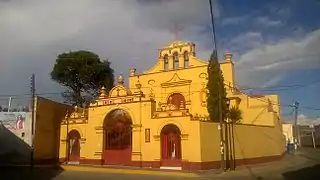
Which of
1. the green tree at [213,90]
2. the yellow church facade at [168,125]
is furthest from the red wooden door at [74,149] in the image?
the green tree at [213,90]

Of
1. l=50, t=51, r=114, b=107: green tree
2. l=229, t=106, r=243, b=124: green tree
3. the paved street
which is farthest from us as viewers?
l=50, t=51, r=114, b=107: green tree

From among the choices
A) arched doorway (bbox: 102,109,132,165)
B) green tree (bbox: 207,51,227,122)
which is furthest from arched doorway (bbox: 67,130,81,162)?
green tree (bbox: 207,51,227,122)

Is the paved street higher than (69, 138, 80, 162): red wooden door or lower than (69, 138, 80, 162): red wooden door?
lower

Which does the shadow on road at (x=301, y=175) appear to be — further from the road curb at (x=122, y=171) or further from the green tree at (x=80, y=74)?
the green tree at (x=80, y=74)

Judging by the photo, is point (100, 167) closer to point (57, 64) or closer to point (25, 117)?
Answer: point (25, 117)

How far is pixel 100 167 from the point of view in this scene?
29.2 metres

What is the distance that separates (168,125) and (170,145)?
1.48 meters

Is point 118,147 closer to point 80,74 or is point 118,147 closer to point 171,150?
point 171,150

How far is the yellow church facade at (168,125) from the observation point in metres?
27.5

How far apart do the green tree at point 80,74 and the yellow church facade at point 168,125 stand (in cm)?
1414

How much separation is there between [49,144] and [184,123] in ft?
44.3

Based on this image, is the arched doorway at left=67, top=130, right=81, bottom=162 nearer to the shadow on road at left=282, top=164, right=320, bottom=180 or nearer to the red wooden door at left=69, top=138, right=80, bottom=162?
the red wooden door at left=69, top=138, right=80, bottom=162

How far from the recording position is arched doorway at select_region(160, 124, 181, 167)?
27.7 m

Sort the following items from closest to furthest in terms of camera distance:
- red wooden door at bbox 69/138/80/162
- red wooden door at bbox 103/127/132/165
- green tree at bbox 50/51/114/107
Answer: red wooden door at bbox 103/127/132/165 < red wooden door at bbox 69/138/80/162 < green tree at bbox 50/51/114/107
